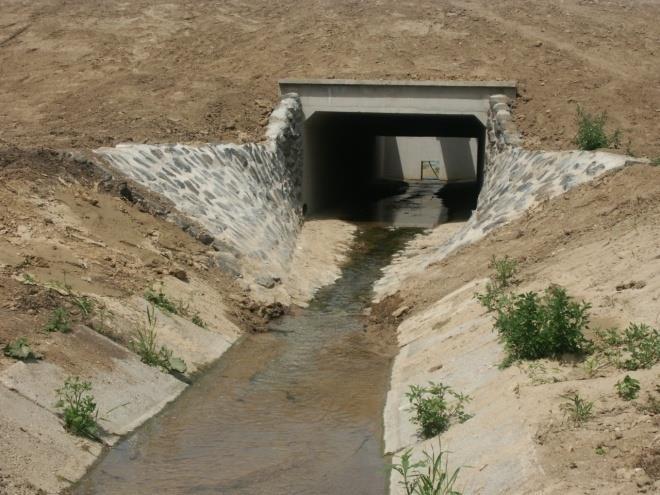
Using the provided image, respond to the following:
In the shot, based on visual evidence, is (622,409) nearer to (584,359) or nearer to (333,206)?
(584,359)

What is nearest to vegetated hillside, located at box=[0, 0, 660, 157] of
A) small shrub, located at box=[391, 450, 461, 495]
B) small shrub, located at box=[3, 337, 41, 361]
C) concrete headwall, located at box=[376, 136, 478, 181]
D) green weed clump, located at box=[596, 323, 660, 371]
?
small shrub, located at box=[3, 337, 41, 361]

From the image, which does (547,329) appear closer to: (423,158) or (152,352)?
(152,352)

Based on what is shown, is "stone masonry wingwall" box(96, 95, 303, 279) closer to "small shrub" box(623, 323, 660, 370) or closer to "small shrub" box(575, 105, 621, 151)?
"small shrub" box(575, 105, 621, 151)

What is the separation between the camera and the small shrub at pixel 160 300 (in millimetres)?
12937

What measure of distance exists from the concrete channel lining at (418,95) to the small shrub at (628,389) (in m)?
17.8

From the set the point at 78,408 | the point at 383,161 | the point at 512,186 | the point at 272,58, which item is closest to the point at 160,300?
the point at 78,408

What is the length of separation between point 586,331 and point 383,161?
38.3 m

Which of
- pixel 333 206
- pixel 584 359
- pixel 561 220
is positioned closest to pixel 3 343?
pixel 584 359

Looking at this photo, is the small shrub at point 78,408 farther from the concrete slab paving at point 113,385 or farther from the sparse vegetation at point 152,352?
the sparse vegetation at point 152,352

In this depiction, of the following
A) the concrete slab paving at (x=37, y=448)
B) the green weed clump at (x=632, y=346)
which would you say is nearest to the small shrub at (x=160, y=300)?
the concrete slab paving at (x=37, y=448)

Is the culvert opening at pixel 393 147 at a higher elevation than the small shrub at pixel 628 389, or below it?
higher

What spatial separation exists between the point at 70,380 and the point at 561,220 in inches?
364

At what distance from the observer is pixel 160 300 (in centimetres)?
1304

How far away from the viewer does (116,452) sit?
9203 mm
